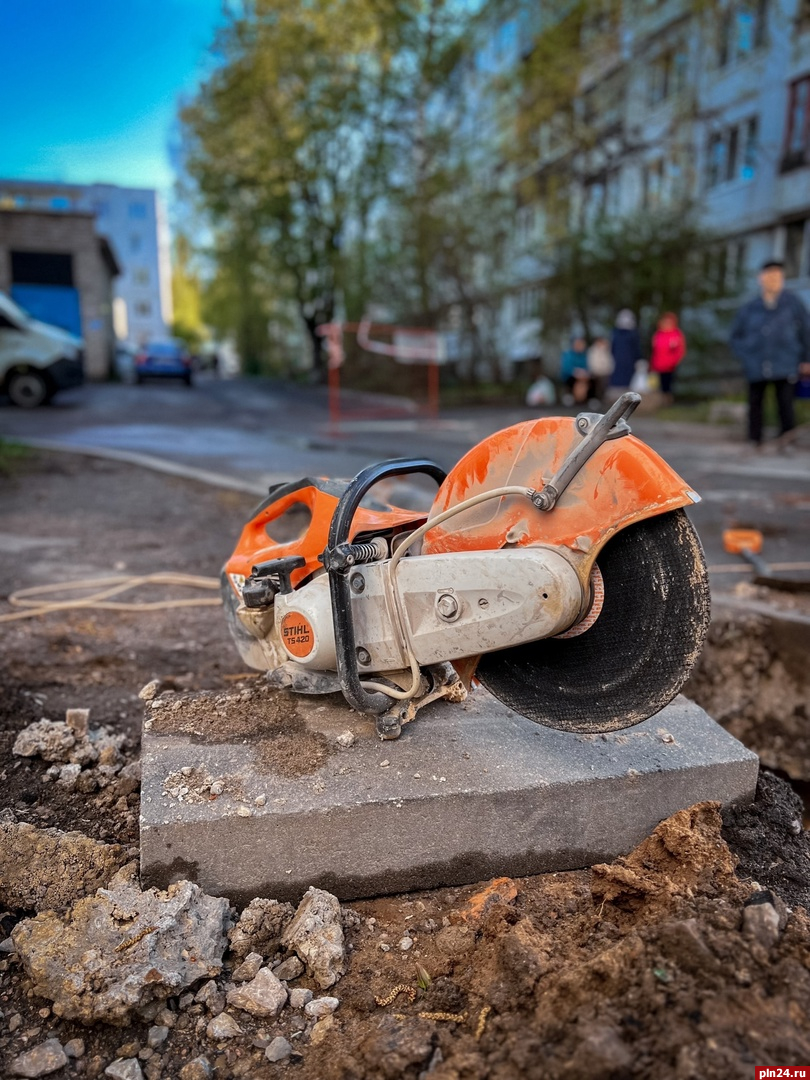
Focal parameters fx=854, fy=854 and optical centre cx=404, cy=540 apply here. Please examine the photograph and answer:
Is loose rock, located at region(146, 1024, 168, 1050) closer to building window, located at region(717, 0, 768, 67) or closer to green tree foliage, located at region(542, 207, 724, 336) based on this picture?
green tree foliage, located at region(542, 207, 724, 336)

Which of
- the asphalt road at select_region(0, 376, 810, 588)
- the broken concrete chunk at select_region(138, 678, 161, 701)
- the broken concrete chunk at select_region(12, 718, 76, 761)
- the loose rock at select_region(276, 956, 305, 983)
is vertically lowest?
the loose rock at select_region(276, 956, 305, 983)

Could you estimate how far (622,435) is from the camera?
90.4 inches

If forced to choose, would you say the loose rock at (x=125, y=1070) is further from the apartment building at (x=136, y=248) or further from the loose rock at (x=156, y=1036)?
the apartment building at (x=136, y=248)

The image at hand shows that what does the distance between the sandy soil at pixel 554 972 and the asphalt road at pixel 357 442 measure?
3035mm

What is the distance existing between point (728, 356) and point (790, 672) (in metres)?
16.7

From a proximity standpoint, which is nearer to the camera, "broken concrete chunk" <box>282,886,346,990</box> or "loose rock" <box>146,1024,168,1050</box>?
"loose rock" <box>146,1024,168,1050</box>

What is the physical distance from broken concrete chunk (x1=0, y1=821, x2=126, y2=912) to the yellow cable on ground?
217cm

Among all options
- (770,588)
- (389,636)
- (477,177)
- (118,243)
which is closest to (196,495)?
(770,588)

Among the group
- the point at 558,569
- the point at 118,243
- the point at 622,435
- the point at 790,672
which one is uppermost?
the point at 118,243

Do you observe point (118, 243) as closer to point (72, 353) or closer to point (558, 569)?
point (72, 353)

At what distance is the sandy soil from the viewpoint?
68.4 inches

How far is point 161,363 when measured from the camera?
2973 centimetres

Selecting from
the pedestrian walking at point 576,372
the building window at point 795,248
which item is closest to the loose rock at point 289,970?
the pedestrian walking at point 576,372

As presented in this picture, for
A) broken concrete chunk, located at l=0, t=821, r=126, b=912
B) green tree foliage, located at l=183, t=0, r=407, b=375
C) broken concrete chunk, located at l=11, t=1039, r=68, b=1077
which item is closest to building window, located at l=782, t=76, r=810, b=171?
green tree foliage, located at l=183, t=0, r=407, b=375
